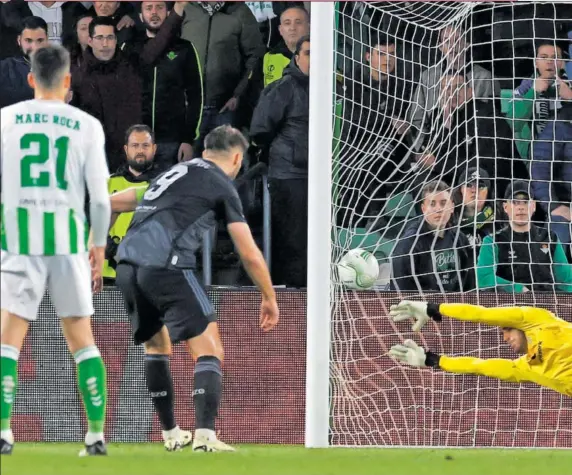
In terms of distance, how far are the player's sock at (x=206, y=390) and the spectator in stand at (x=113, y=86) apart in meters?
2.62

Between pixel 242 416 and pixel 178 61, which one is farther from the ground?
pixel 178 61

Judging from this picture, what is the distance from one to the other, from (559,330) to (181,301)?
7.37 feet

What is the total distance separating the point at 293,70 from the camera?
9.58 metres

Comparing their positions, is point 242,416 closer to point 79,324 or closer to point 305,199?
point 305,199

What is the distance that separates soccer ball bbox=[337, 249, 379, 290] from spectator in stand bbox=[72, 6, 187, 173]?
1.90 m

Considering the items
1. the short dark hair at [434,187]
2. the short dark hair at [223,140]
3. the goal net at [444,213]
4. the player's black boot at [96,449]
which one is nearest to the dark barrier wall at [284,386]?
the goal net at [444,213]

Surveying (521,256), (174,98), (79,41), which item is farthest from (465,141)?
(79,41)

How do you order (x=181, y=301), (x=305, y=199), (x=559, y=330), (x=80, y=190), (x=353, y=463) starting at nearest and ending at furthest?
(x=80, y=190)
(x=353, y=463)
(x=181, y=301)
(x=559, y=330)
(x=305, y=199)

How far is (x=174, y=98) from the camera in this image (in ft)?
31.8

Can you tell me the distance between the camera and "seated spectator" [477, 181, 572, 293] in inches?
370

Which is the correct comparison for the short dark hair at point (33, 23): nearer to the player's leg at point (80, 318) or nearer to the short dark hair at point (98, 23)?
the short dark hair at point (98, 23)

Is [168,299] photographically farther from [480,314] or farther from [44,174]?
[480,314]

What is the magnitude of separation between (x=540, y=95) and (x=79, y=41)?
3.38m

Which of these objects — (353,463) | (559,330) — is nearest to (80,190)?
(353,463)
